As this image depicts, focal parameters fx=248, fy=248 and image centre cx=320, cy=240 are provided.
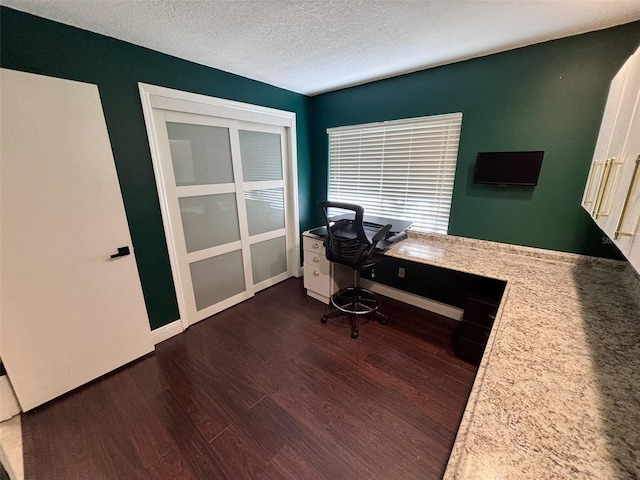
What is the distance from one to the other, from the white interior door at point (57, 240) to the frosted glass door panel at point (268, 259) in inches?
52.2

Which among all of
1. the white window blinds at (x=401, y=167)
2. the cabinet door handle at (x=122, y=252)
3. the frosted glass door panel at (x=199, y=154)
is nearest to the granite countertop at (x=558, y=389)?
the white window blinds at (x=401, y=167)

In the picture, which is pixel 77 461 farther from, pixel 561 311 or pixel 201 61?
pixel 201 61

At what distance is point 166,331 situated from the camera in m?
2.32

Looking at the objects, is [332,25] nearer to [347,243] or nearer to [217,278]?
[347,243]

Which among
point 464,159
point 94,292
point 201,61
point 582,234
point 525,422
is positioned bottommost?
point 94,292

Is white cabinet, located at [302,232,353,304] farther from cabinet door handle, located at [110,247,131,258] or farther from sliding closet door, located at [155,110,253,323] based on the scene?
cabinet door handle, located at [110,247,131,258]

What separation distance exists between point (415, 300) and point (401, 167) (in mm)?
1483

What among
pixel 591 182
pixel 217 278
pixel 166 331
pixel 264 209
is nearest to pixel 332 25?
pixel 591 182

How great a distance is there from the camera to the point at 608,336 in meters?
1.05

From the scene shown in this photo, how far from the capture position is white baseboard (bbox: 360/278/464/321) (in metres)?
2.56

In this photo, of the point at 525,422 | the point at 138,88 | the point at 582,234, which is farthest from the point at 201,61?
the point at 582,234

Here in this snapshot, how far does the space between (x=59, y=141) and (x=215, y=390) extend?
1944 millimetres

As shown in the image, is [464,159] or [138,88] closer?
[138,88]

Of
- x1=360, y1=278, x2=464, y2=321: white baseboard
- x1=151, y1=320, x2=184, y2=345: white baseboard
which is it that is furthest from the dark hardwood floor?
x1=360, y1=278, x2=464, y2=321: white baseboard
